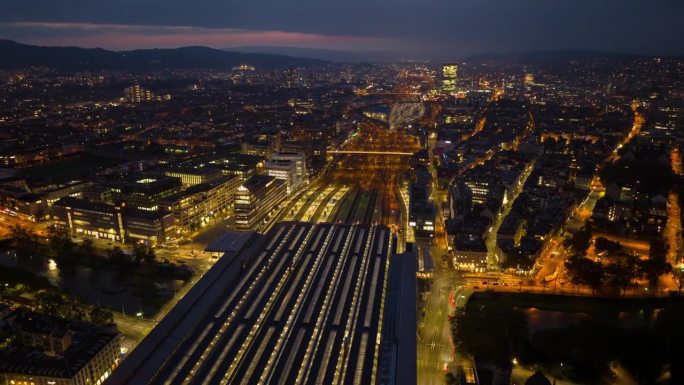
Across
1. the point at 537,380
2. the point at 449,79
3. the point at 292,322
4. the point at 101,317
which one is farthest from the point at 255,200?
the point at 449,79

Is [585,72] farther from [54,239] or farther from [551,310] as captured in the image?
[54,239]

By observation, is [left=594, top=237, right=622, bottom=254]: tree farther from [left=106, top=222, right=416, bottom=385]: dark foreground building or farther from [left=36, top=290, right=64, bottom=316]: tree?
[left=36, top=290, right=64, bottom=316]: tree

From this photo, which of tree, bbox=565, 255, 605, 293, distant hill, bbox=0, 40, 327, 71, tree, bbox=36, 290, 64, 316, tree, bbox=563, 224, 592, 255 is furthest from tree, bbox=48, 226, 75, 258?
distant hill, bbox=0, 40, 327, 71

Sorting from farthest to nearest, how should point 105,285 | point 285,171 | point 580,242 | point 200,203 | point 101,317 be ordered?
point 285,171 → point 200,203 → point 580,242 → point 105,285 → point 101,317

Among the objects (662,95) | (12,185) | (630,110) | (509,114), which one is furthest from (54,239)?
(662,95)

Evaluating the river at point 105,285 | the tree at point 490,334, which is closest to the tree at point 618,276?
the tree at point 490,334

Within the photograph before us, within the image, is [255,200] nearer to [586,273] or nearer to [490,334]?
[490,334]

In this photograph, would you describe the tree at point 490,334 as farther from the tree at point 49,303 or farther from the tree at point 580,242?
the tree at point 49,303
